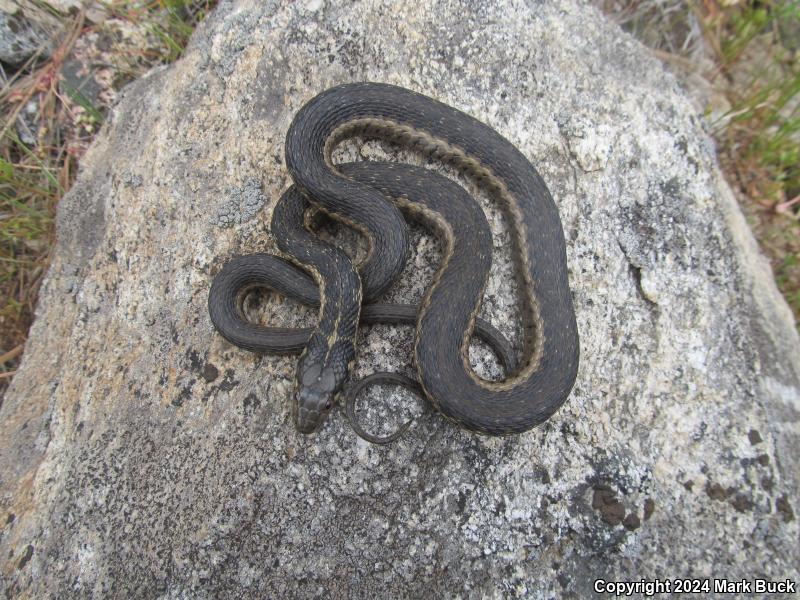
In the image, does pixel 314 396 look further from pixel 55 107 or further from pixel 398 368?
pixel 55 107

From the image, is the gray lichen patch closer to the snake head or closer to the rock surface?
the rock surface

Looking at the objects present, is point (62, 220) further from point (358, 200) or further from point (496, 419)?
point (496, 419)

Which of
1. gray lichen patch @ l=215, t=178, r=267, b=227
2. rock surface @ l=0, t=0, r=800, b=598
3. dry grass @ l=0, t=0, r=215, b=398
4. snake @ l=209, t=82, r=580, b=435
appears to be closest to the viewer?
rock surface @ l=0, t=0, r=800, b=598

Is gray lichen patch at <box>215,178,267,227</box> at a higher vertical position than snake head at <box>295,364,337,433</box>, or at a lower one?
higher

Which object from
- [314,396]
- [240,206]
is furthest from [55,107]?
[314,396]

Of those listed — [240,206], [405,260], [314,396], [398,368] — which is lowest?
[314,396]

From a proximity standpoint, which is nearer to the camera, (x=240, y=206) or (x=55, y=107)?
(x=240, y=206)

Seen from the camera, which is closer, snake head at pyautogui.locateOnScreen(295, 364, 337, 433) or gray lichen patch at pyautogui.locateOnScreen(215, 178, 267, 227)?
snake head at pyautogui.locateOnScreen(295, 364, 337, 433)

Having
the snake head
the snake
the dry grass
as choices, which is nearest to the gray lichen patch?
the snake

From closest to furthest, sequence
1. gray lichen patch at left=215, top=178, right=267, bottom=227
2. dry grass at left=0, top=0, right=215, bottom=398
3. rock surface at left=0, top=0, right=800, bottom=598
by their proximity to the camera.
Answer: rock surface at left=0, top=0, right=800, bottom=598, gray lichen patch at left=215, top=178, right=267, bottom=227, dry grass at left=0, top=0, right=215, bottom=398
